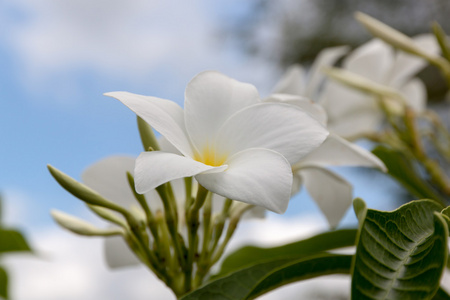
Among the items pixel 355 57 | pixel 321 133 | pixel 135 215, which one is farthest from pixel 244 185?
pixel 355 57

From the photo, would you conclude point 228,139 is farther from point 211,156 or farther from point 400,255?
point 400,255

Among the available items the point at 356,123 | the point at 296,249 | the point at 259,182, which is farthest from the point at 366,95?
the point at 259,182

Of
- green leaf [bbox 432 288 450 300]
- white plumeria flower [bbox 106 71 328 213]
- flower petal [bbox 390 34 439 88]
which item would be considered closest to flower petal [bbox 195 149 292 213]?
white plumeria flower [bbox 106 71 328 213]

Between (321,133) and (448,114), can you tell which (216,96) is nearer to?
(321,133)

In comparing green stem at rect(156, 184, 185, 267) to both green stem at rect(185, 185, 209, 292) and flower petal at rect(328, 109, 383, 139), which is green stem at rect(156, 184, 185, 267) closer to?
green stem at rect(185, 185, 209, 292)

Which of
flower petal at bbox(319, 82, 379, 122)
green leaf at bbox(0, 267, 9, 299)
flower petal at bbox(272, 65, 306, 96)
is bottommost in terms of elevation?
green leaf at bbox(0, 267, 9, 299)
